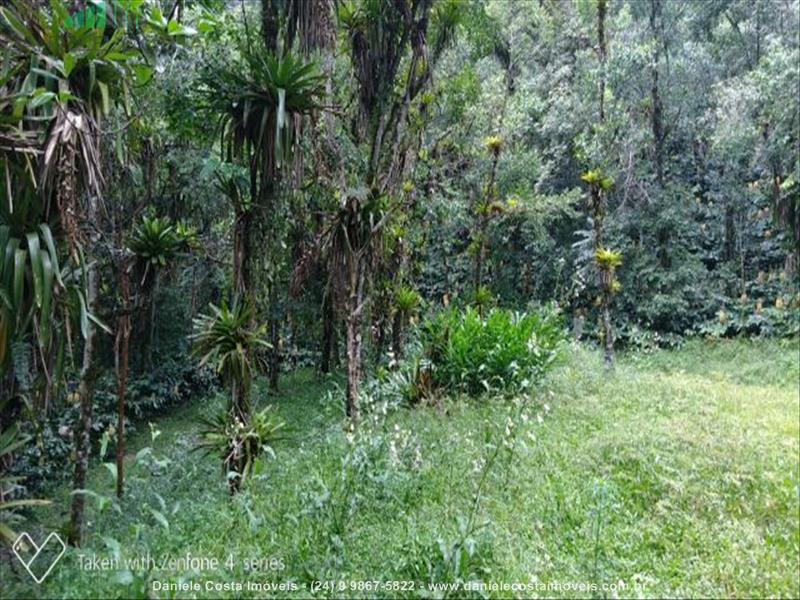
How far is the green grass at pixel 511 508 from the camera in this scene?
2520 mm

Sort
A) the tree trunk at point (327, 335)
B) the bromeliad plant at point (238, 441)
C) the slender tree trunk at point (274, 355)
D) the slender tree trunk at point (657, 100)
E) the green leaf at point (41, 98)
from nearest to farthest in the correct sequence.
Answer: the green leaf at point (41, 98), the bromeliad plant at point (238, 441), the slender tree trunk at point (274, 355), the tree trunk at point (327, 335), the slender tree trunk at point (657, 100)

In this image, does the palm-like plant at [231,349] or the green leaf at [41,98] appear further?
the palm-like plant at [231,349]

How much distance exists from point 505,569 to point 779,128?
726 cm

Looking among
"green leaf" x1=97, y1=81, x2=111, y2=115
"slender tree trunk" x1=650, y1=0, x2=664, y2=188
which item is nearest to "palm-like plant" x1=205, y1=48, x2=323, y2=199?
"green leaf" x1=97, y1=81, x2=111, y2=115

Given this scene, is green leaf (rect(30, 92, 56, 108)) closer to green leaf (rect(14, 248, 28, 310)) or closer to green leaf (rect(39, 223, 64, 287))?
green leaf (rect(39, 223, 64, 287))

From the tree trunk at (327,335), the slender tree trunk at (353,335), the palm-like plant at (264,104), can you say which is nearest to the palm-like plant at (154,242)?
the palm-like plant at (264,104)

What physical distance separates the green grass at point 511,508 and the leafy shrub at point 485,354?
538 millimetres

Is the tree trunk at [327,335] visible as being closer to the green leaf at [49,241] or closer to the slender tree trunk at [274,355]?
the slender tree trunk at [274,355]

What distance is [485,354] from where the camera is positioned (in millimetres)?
5535

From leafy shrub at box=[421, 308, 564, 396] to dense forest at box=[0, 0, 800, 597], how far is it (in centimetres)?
4

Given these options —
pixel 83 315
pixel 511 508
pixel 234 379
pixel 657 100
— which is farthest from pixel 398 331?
pixel 657 100

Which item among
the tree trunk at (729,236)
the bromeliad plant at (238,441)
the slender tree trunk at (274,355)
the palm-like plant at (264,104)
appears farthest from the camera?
the tree trunk at (729,236)

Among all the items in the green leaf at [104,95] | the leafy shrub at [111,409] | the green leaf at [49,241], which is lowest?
the leafy shrub at [111,409]

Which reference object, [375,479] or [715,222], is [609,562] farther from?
[715,222]
